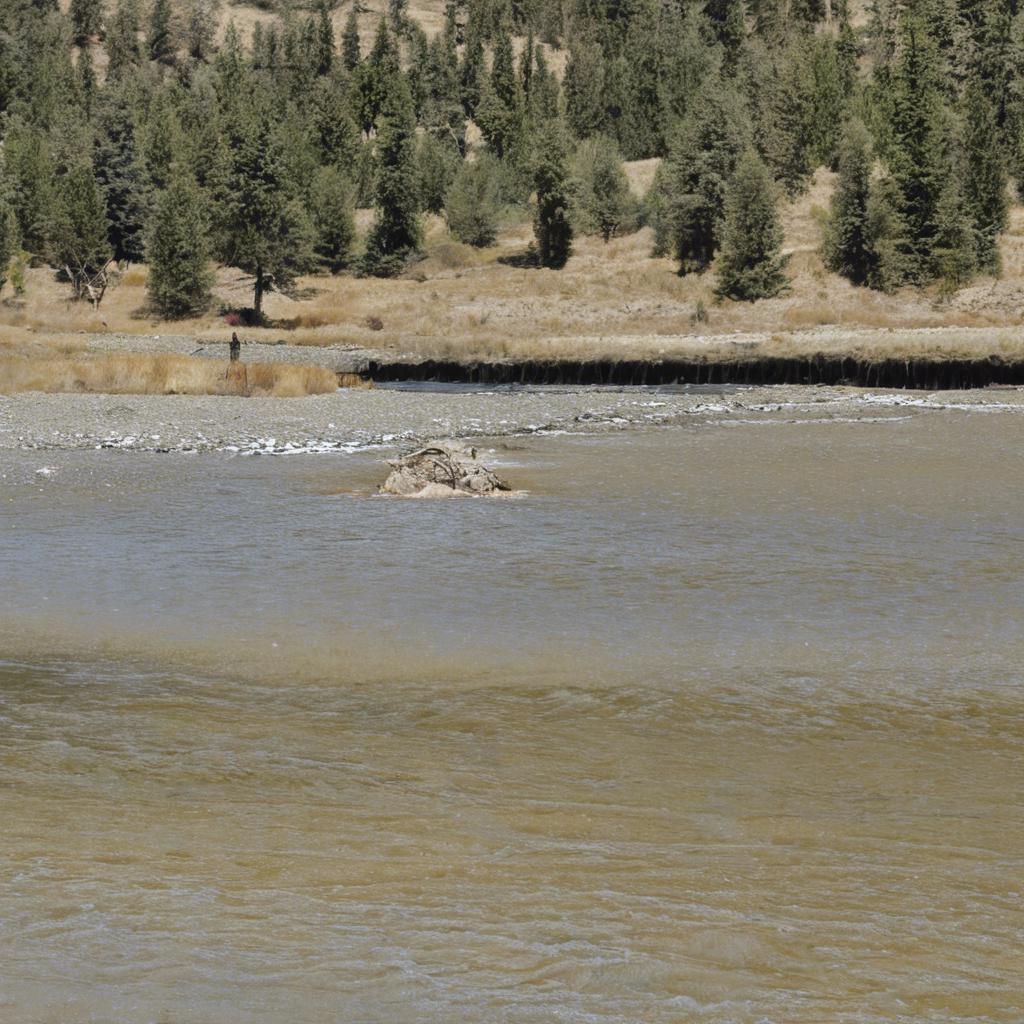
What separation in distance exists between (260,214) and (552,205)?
23783 mm

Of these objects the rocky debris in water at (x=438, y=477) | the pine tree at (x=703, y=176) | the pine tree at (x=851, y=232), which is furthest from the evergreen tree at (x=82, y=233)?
the rocky debris in water at (x=438, y=477)

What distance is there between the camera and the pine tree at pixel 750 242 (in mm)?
75438

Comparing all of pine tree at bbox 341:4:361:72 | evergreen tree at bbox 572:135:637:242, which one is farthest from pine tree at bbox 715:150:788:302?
pine tree at bbox 341:4:361:72

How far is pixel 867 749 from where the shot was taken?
8.48 metres

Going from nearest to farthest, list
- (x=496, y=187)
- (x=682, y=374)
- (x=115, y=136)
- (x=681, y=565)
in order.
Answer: (x=681, y=565) < (x=682, y=374) < (x=115, y=136) < (x=496, y=187)

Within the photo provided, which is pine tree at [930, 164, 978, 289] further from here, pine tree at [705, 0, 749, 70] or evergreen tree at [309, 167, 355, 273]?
pine tree at [705, 0, 749, 70]

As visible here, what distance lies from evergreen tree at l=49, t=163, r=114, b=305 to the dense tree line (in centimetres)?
16

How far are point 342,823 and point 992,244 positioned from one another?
262 ft

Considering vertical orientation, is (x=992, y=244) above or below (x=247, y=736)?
above

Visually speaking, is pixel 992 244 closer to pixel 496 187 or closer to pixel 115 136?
pixel 496 187

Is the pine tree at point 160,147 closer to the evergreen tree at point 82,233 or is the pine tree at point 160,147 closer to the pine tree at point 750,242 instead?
the evergreen tree at point 82,233

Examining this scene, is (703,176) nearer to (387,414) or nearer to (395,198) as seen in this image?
(395,198)

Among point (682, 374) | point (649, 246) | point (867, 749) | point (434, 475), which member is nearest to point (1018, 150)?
point (649, 246)

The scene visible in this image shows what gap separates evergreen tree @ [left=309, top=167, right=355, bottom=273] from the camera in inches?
4011
